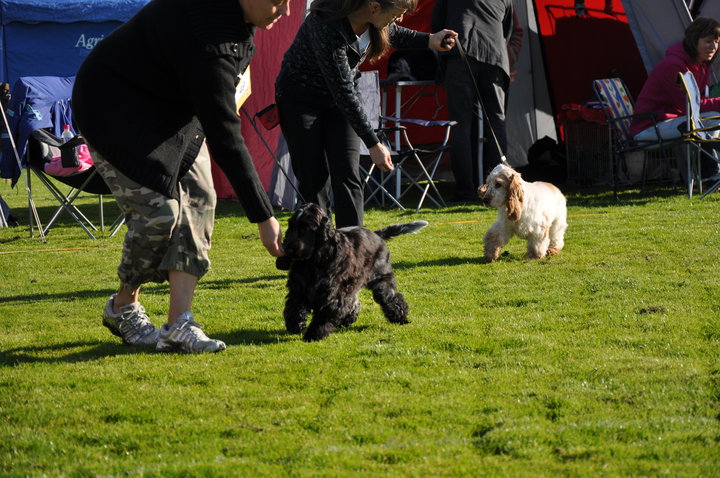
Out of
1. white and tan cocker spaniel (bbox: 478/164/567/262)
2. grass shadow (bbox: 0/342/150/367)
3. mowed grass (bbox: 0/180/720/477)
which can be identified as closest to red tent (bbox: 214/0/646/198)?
white and tan cocker spaniel (bbox: 478/164/567/262)

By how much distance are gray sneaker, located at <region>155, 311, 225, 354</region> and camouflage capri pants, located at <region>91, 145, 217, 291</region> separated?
0.21 m

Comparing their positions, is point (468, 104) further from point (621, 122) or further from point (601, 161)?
point (601, 161)

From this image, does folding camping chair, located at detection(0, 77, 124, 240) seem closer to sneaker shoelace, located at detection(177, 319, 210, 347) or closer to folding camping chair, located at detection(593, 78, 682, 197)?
sneaker shoelace, located at detection(177, 319, 210, 347)

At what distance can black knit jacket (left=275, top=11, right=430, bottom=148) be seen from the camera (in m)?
4.37

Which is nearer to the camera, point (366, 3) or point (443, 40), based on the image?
point (366, 3)

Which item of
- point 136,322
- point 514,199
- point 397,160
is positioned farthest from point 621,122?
point 136,322

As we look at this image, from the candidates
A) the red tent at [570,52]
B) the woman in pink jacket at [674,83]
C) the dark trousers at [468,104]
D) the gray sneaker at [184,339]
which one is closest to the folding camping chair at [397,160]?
the dark trousers at [468,104]

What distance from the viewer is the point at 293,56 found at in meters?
4.86

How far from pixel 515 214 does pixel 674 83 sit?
3.77 metres

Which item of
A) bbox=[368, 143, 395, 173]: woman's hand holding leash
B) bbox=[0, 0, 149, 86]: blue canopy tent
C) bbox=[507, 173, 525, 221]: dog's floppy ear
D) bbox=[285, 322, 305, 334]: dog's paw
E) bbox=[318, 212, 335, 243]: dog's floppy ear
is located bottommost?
bbox=[285, 322, 305, 334]: dog's paw

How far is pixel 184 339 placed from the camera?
376cm

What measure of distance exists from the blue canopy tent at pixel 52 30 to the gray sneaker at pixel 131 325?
13.7 meters

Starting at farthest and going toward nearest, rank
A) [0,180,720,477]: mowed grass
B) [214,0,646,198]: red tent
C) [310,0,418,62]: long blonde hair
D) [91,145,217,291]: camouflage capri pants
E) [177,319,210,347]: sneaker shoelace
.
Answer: [214,0,646,198]: red tent
[310,0,418,62]: long blonde hair
[177,319,210,347]: sneaker shoelace
[91,145,217,291]: camouflage capri pants
[0,180,720,477]: mowed grass

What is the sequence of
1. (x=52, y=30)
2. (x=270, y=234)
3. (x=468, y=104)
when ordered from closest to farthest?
(x=270, y=234) → (x=468, y=104) → (x=52, y=30)
